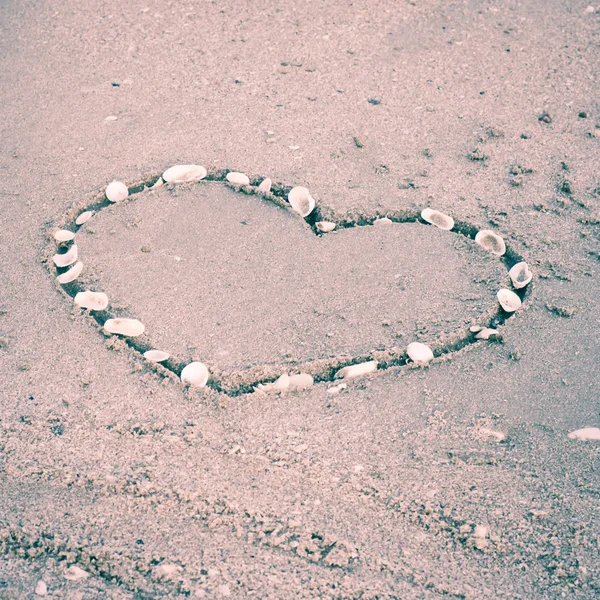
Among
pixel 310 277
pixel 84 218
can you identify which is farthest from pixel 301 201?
pixel 84 218

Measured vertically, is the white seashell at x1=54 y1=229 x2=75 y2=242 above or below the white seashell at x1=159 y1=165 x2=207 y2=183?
below

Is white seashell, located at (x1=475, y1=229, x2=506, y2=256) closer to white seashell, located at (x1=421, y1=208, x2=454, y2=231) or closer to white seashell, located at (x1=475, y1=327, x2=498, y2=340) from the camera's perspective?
white seashell, located at (x1=421, y1=208, x2=454, y2=231)

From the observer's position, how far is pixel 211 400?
2.26 meters

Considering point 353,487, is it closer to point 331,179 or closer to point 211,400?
point 211,400

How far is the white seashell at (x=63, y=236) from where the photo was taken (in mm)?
2842

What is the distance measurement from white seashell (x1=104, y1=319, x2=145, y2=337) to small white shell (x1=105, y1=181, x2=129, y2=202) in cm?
74

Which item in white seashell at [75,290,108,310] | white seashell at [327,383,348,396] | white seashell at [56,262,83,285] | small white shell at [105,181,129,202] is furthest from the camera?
small white shell at [105,181,129,202]

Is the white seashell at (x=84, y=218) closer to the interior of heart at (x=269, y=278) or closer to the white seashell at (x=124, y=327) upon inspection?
the interior of heart at (x=269, y=278)

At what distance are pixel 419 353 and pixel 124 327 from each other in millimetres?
972

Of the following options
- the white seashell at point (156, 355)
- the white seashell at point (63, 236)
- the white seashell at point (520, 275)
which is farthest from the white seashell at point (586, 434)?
the white seashell at point (63, 236)

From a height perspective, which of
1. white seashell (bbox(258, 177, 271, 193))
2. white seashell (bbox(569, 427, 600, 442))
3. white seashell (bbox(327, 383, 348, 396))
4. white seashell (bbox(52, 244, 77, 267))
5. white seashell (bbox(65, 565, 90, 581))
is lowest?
white seashell (bbox(569, 427, 600, 442))

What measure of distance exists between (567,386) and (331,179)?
1334mm

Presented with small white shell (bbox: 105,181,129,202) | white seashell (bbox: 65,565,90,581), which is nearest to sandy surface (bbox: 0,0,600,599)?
white seashell (bbox: 65,565,90,581)

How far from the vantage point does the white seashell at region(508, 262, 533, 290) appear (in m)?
2.65
